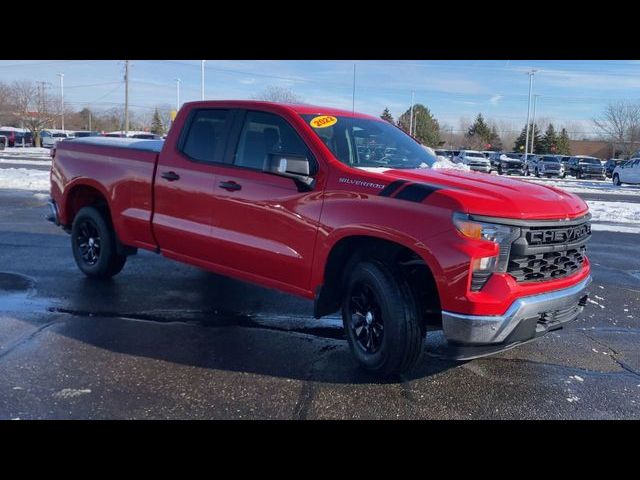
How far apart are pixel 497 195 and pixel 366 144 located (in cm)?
149

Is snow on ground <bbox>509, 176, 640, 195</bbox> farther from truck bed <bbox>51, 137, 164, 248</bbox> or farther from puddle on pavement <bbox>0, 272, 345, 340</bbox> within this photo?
truck bed <bbox>51, 137, 164, 248</bbox>

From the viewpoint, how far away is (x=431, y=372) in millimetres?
4547

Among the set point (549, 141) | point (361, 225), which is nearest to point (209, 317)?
point (361, 225)

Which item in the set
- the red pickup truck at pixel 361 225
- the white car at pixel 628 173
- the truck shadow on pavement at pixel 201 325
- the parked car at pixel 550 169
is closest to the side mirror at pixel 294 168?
the red pickup truck at pixel 361 225

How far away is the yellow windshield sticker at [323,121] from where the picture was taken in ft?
16.3

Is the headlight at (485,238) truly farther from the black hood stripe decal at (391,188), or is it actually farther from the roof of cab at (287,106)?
the roof of cab at (287,106)

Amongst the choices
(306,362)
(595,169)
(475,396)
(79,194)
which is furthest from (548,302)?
(595,169)

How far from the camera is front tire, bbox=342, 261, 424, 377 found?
13.3 feet

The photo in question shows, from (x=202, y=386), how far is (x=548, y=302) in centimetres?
242

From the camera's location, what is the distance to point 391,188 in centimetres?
414

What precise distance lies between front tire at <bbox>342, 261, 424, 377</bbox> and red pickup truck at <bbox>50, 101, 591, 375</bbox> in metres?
0.01

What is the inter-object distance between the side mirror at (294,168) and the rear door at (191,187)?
3.03 feet

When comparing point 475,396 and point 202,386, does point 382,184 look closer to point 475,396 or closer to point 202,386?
point 475,396

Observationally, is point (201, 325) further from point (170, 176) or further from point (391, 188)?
point (391, 188)
